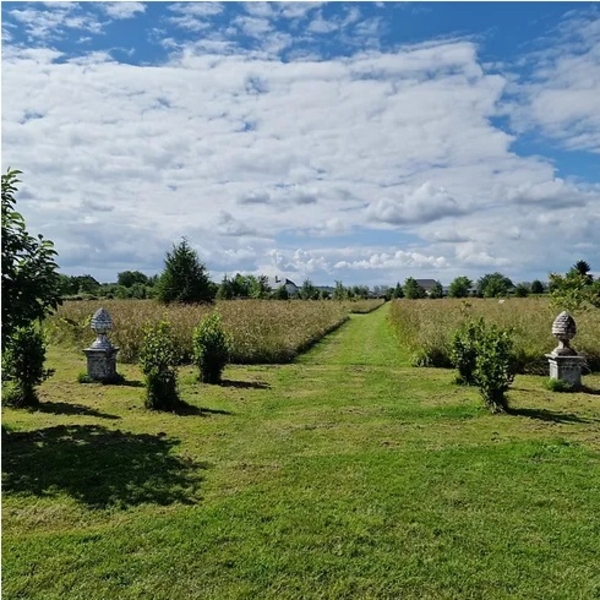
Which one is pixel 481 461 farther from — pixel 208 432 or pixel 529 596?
pixel 208 432

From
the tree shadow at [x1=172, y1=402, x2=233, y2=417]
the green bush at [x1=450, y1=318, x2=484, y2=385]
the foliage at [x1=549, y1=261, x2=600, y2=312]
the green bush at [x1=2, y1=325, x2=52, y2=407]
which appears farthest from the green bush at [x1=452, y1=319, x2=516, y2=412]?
the foliage at [x1=549, y1=261, x2=600, y2=312]

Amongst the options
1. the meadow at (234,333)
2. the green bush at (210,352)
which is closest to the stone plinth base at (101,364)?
the meadow at (234,333)

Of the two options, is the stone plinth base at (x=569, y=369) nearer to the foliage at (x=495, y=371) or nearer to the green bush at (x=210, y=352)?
the foliage at (x=495, y=371)

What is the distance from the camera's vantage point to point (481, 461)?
207 inches

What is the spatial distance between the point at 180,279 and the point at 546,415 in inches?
886

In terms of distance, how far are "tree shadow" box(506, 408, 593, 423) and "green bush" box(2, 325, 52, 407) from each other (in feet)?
23.0

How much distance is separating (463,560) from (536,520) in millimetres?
915

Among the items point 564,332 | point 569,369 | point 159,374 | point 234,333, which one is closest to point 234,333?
point 234,333

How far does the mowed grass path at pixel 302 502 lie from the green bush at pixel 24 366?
40 cm

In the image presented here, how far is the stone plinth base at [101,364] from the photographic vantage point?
10.2 metres

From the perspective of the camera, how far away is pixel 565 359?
960cm

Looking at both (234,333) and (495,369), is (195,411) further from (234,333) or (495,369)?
(234,333)

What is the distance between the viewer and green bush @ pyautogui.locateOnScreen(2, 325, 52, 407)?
7.68 m

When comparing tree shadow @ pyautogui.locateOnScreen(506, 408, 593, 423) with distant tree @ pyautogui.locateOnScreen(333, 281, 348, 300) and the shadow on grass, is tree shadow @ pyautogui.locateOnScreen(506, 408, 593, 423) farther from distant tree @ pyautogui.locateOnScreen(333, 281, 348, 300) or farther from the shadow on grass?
distant tree @ pyautogui.locateOnScreen(333, 281, 348, 300)
